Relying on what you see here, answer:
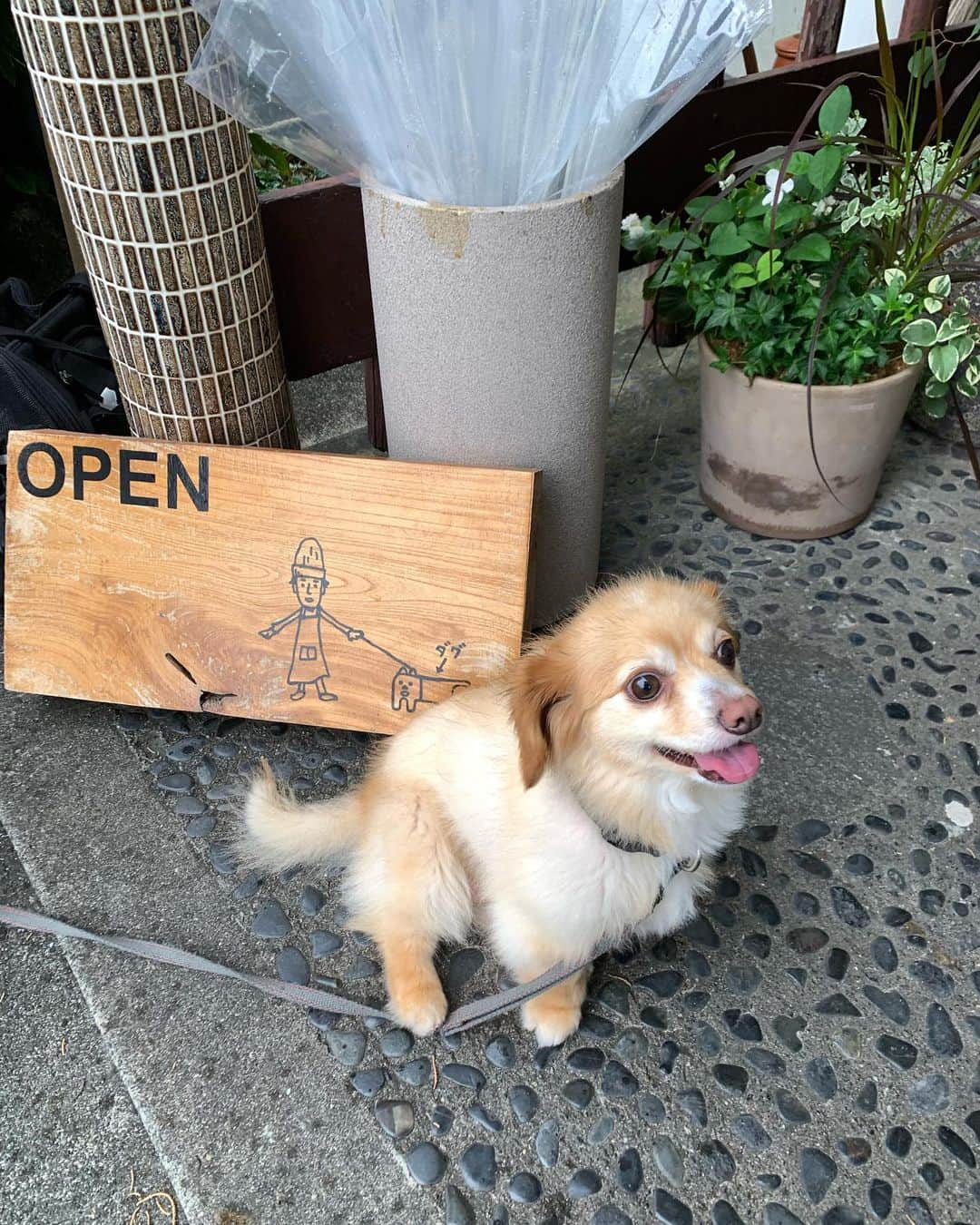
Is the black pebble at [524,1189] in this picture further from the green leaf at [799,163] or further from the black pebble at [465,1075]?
the green leaf at [799,163]

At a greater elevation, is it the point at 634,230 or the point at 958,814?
the point at 634,230

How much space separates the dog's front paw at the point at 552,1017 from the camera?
54.6 inches

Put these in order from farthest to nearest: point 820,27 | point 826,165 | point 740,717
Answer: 1. point 820,27
2. point 826,165
3. point 740,717

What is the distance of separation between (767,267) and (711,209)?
201 millimetres

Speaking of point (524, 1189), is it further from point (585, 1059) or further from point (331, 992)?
point (331, 992)

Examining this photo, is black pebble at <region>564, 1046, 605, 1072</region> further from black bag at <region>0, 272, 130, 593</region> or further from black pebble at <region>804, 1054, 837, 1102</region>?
black bag at <region>0, 272, 130, 593</region>

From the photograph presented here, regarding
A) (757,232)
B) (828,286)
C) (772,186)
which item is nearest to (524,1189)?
(828,286)

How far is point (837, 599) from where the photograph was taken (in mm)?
2188

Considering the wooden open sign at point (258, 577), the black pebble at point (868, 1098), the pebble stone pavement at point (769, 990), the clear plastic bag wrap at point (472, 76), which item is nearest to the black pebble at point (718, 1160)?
the pebble stone pavement at point (769, 990)

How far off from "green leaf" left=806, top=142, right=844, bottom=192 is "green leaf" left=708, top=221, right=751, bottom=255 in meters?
0.18

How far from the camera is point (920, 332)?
1.96 metres

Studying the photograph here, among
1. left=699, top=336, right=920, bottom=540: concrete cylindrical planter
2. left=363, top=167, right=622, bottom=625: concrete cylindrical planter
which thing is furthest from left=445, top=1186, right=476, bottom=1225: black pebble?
left=699, top=336, right=920, bottom=540: concrete cylindrical planter

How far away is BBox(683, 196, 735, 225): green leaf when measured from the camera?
2061 millimetres

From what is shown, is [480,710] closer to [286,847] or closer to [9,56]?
[286,847]
